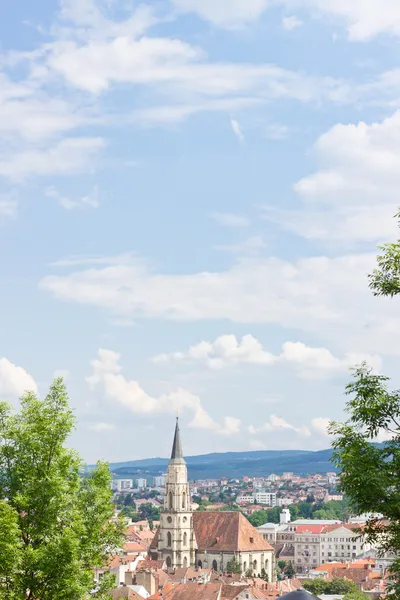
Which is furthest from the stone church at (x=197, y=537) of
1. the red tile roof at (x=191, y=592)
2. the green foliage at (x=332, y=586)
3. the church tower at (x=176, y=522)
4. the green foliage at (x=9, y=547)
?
the green foliage at (x=9, y=547)

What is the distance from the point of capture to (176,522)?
358 feet

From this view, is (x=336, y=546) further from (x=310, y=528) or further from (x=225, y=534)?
(x=225, y=534)

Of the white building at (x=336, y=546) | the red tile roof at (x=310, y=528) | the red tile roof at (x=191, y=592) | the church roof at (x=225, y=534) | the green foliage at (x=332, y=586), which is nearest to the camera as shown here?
the red tile roof at (x=191, y=592)

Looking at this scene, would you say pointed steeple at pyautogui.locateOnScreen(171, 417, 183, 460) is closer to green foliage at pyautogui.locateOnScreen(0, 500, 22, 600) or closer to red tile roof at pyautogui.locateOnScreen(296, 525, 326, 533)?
red tile roof at pyautogui.locateOnScreen(296, 525, 326, 533)

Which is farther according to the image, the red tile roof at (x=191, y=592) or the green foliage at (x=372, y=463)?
the red tile roof at (x=191, y=592)

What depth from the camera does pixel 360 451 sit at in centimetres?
1541

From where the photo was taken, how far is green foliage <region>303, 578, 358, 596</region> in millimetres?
94750

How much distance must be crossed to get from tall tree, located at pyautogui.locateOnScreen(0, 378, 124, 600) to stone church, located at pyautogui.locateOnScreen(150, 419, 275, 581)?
293 feet

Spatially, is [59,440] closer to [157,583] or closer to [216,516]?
[157,583]

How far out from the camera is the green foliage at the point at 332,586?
94.8 meters

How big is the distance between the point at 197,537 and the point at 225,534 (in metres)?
3.22

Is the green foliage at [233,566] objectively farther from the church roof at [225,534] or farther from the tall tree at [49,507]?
the tall tree at [49,507]

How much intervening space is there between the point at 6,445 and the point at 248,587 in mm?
69065

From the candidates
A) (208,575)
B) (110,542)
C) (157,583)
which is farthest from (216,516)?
(110,542)
